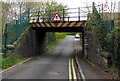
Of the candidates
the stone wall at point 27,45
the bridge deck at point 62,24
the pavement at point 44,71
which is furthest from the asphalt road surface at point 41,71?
the bridge deck at point 62,24

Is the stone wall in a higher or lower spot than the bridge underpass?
higher

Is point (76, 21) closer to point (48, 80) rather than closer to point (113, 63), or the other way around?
point (113, 63)

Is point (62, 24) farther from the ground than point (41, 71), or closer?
farther from the ground

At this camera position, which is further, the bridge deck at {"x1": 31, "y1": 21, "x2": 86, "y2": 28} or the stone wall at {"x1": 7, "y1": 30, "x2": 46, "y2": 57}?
the bridge deck at {"x1": 31, "y1": 21, "x2": 86, "y2": 28}

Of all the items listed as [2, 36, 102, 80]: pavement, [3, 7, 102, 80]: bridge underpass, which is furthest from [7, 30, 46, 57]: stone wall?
[2, 36, 102, 80]: pavement

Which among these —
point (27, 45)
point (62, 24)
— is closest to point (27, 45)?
point (27, 45)

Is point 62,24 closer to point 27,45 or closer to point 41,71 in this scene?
point 27,45

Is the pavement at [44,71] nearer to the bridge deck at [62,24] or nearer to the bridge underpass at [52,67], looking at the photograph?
the bridge underpass at [52,67]

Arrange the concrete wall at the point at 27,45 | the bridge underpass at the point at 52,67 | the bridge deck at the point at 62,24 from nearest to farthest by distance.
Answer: the bridge underpass at the point at 52,67 → the concrete wall at the point at 27,45 → the bridge deck at the point at 62,24

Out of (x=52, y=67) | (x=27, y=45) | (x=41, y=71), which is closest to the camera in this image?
(x=41, y=71)

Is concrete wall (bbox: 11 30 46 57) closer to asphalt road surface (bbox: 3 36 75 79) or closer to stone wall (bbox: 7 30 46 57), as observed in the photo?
stone wall (bbox: 7 30 46 57)

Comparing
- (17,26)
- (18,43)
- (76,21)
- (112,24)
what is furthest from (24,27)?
(112,24)

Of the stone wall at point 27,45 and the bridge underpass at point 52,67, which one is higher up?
the stone wall at point 27,45

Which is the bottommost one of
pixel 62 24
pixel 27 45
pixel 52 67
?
pixel 52 67
